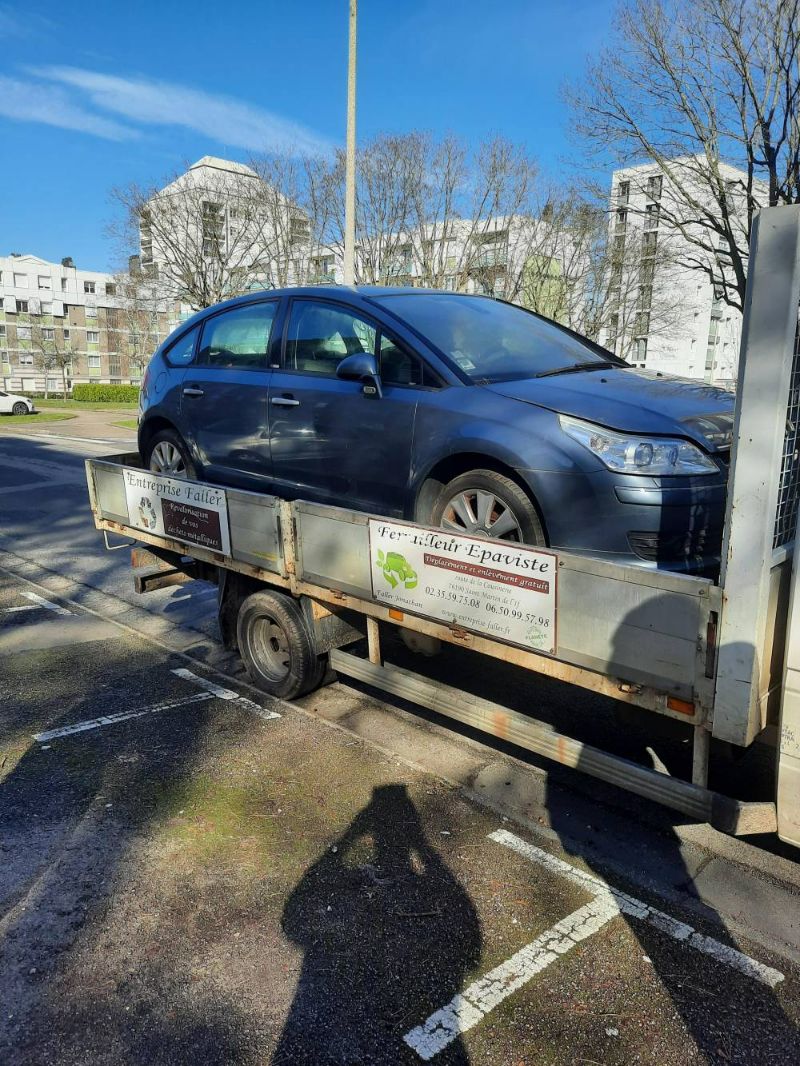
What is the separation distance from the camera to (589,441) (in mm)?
3350

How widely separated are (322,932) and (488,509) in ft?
6.26

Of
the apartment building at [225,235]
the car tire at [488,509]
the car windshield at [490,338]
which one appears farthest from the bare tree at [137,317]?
the car tire at [488,509]

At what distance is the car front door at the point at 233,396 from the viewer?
4.93 metres

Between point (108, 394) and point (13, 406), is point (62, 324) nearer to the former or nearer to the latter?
point (108, 394)

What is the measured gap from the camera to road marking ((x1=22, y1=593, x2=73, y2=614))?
6895 millimetres

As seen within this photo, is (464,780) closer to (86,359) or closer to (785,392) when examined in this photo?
(785,392)

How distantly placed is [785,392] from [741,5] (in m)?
13.8

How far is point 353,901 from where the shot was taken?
298 centimetres

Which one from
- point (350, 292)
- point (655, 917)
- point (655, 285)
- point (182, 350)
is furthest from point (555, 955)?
point (655, 285)

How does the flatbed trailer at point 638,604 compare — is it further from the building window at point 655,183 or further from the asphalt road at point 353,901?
the building window at point 655,183

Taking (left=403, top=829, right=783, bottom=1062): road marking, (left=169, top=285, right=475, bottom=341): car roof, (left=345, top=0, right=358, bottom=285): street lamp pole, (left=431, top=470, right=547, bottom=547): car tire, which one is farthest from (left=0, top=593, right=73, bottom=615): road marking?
(left=345, top=0, right=358, bottom=285): street lamp pole

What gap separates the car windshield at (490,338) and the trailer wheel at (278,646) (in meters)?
→ 1.74

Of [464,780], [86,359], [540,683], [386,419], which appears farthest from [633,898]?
[86,359]

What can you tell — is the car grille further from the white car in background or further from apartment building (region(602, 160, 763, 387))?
the white car in background
